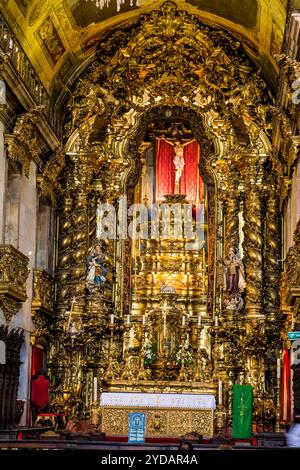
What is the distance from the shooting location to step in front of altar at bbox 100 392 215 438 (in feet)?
63.5

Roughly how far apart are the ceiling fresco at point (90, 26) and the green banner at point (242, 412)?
884cm

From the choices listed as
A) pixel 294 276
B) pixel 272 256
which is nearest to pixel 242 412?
pixel 294 276

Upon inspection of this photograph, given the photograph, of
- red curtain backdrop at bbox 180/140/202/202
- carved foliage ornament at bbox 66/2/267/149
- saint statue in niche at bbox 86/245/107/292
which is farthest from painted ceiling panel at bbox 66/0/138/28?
saint statue in niche at bbox 86/245/107/292

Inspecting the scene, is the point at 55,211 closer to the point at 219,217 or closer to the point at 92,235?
the point at 92,235

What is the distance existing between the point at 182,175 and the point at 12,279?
8221 mm

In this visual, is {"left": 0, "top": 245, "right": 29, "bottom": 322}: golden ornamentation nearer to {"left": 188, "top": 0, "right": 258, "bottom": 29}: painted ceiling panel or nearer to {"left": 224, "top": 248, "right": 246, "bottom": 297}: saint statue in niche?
{"left": 224, "top": 248, "right": 246, "bottom": 297}: saint statue in niche

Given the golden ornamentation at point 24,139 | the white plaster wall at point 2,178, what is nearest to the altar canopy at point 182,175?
the golden ornamentation at point 24,139

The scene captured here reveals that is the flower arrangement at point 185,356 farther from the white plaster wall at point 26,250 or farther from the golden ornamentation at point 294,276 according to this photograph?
the white plaster wall at point 26,250

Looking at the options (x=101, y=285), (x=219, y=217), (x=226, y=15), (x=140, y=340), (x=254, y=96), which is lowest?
(x=140, y=340)

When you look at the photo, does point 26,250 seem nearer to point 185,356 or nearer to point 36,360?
point 36,360

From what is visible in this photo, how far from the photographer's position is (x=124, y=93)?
25266 millimetres

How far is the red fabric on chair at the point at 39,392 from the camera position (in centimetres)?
2167

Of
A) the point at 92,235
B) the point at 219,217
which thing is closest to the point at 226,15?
the point at 219,217

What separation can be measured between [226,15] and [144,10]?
2.37 meters
